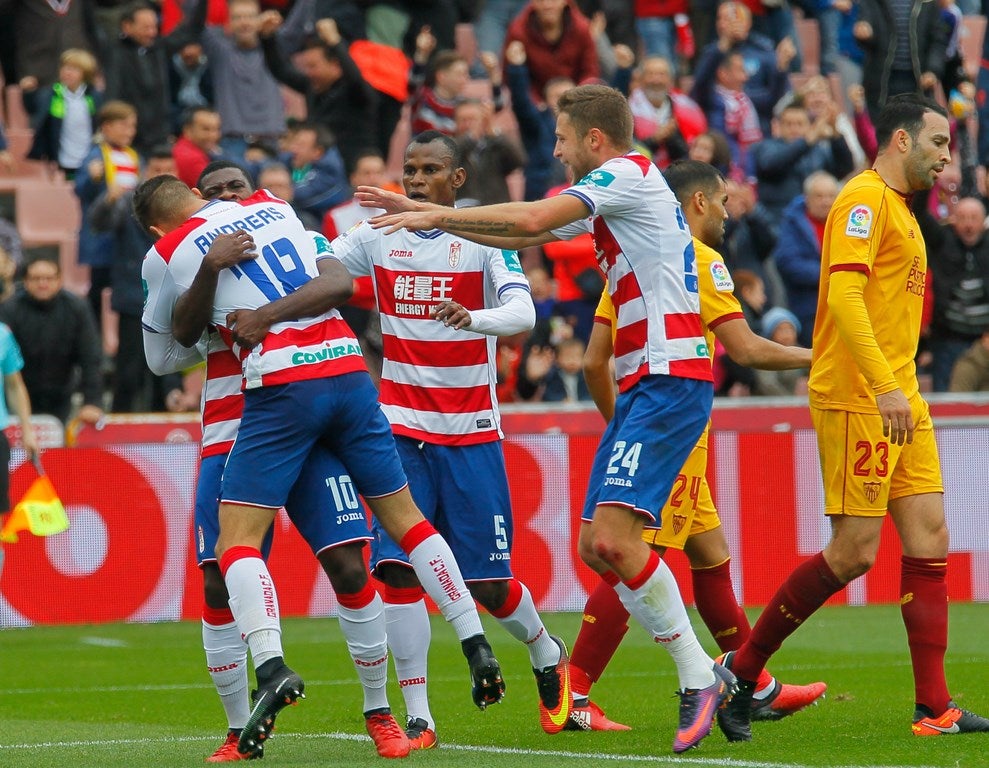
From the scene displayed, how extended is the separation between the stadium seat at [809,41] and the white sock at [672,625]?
50.8 ft

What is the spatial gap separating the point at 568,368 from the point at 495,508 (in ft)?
22.3

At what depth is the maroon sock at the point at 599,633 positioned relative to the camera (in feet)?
24.8

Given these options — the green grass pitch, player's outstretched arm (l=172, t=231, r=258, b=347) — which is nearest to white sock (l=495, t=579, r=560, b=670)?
the green grass pitch

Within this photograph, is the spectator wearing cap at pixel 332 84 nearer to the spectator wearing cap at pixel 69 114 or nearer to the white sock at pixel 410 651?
the spectator wearing cap at pixel 69 114

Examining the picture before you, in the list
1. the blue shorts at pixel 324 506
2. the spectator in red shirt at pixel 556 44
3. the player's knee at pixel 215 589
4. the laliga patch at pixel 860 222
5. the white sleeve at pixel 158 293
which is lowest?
A: the player's knee at pixel 215 589

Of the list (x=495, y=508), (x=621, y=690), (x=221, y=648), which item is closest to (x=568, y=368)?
(x=621, y=690)

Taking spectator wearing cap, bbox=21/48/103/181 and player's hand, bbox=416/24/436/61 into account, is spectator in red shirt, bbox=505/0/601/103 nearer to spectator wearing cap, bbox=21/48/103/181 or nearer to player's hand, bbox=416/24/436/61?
player's hand, bbox=416/24/436/61

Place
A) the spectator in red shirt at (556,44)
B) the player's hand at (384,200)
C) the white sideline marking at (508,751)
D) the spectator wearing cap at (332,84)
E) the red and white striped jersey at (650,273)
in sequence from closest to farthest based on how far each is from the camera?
the white sideline marking at (508,751)
the player's hand at (384,200)
the red and white striped jersey at (650,273)
the spectator wearing cap at (332,84)
the spectator in red shirt at (556,44)

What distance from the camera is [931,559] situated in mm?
6938

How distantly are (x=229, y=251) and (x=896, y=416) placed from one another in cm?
257

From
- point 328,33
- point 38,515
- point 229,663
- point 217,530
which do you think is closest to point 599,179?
point 217,530

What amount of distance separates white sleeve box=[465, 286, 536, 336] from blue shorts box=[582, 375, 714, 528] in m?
0.61

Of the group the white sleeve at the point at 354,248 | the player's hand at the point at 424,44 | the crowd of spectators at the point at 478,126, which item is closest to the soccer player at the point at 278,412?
the white sleeve at the point at 354,248

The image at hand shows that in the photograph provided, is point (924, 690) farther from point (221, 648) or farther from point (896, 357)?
point (221, 648)
